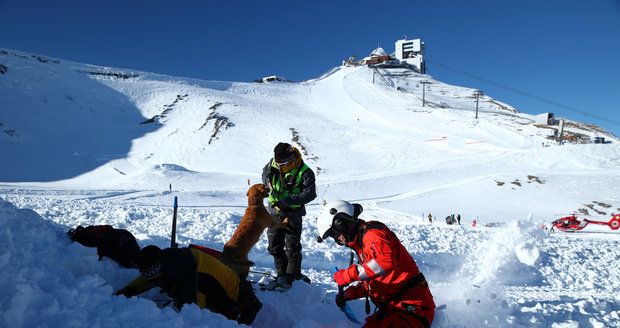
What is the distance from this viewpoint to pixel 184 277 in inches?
141

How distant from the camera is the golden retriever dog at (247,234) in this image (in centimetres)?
498

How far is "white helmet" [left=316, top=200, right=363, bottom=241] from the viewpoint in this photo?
438 cm

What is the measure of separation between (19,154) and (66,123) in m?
13.1

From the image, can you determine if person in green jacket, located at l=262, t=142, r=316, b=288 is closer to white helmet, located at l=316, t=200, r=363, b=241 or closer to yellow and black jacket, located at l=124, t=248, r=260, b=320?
white helmet, located at l=316, t=200, r=363, b=241

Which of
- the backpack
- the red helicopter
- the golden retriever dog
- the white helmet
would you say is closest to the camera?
the backpack

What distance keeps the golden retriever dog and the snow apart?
0.49 metres

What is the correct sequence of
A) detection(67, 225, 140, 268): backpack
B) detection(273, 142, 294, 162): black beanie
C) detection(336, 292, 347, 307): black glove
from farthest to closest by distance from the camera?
detection(273, 142, 294, 162): black beanie < detection(336, 292, 347, 307): black glove < detection(67, 225, 140, 268): backpack

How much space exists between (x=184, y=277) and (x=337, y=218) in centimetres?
166

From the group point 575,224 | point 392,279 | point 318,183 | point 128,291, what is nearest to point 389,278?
point 392,279

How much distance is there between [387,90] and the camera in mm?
74625

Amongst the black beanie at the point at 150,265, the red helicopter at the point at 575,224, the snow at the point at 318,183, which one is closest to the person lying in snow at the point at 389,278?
the snow at the point at 318,183

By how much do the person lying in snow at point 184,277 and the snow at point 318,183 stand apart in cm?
33

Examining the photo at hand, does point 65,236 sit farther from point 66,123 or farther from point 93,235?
point 66,123

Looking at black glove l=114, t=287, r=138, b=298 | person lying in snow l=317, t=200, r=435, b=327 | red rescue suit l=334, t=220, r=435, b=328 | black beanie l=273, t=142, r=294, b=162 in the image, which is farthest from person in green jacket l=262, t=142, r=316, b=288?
black glove l=114, t=287, r=138, b=298
